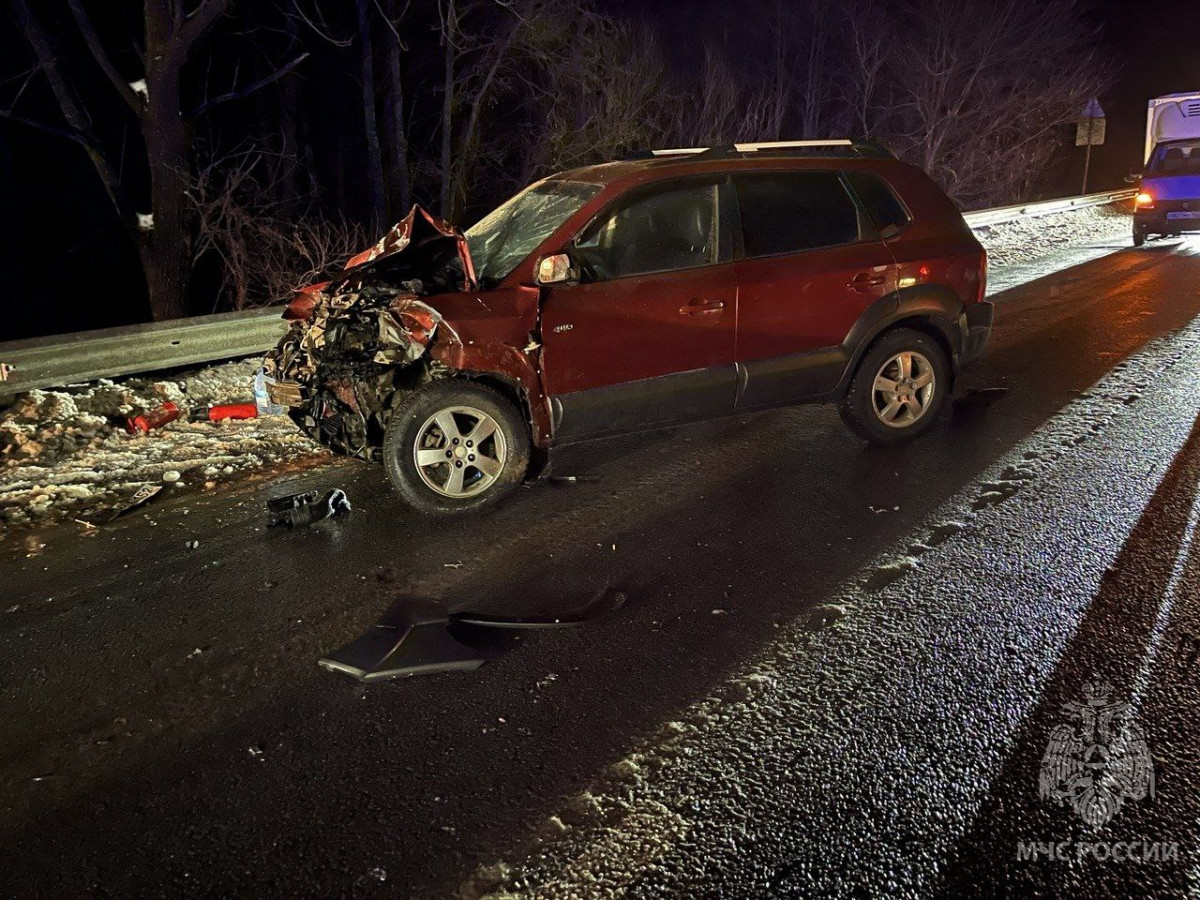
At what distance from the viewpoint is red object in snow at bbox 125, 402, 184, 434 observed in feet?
23.0

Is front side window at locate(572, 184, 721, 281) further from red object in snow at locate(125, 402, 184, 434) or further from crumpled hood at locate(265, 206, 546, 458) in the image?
red object in snow at locate(125, 402, 184, 434)

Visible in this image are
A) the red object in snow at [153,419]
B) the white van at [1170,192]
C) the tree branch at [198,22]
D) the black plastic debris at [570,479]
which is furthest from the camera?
the white van at [1170,192]

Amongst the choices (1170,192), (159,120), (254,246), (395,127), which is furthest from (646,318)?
(1170,192)

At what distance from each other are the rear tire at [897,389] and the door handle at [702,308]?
3.83 feet

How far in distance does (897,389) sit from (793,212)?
139cm

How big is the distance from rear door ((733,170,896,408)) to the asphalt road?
1.97 feet

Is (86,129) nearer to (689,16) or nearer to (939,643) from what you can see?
(939,643)

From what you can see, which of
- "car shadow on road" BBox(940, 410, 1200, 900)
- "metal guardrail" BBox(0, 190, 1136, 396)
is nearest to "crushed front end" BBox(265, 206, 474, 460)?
"metal guardrail" BBox(0, 190, 1136, 396)

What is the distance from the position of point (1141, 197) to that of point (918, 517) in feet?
52.1

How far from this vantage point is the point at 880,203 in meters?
6.01

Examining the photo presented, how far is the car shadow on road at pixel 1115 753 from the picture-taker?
249 centimetres

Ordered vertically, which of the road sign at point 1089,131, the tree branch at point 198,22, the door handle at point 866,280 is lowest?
the door handle at point 866,280

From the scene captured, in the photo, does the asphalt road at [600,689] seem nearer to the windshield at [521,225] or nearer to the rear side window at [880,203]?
the windshield at [521,225]

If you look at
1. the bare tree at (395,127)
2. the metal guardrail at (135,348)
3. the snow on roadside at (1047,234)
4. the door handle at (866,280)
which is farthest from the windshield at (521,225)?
the snow on roadside at (1047,234)
